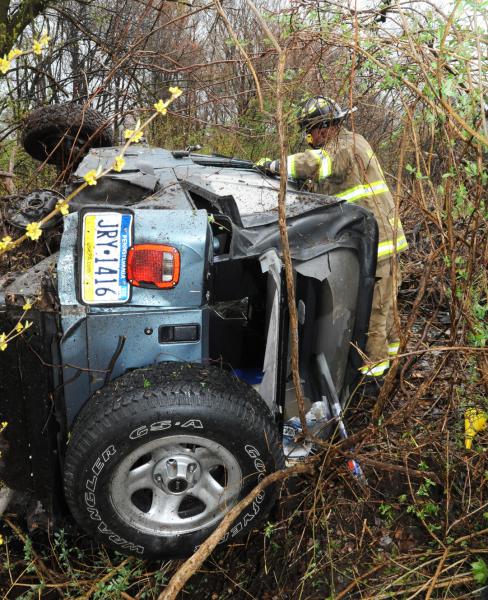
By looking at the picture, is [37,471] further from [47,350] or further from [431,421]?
[431,421]

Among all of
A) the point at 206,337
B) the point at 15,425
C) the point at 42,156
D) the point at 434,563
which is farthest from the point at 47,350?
the point at 42,156

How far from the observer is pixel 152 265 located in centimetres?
225

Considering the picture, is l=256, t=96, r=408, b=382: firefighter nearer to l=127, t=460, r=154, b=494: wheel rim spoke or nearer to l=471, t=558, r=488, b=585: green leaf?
l=471, t=558, r=488, b=585: green leaf

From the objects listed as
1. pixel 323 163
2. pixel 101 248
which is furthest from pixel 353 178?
pixel 101 248

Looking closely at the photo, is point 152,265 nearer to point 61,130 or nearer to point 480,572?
point 480,572

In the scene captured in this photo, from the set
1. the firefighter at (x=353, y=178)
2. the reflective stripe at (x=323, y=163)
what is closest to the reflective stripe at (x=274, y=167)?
the firefighter at (x=353, y=178)

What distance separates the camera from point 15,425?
2316mm

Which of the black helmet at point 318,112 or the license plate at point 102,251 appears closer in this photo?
the license plate at point 102,251

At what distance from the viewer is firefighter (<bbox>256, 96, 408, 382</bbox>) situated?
3637mm

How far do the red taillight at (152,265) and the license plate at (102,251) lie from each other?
0.04 m

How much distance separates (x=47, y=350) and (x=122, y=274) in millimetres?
459

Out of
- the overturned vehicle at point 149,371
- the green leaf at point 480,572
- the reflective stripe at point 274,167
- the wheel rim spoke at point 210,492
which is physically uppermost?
the reflective stripe at point 274,167

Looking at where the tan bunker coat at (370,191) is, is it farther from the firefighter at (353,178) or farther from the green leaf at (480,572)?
the green leaf at (480,572)

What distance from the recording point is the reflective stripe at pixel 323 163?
3633 millimetres
